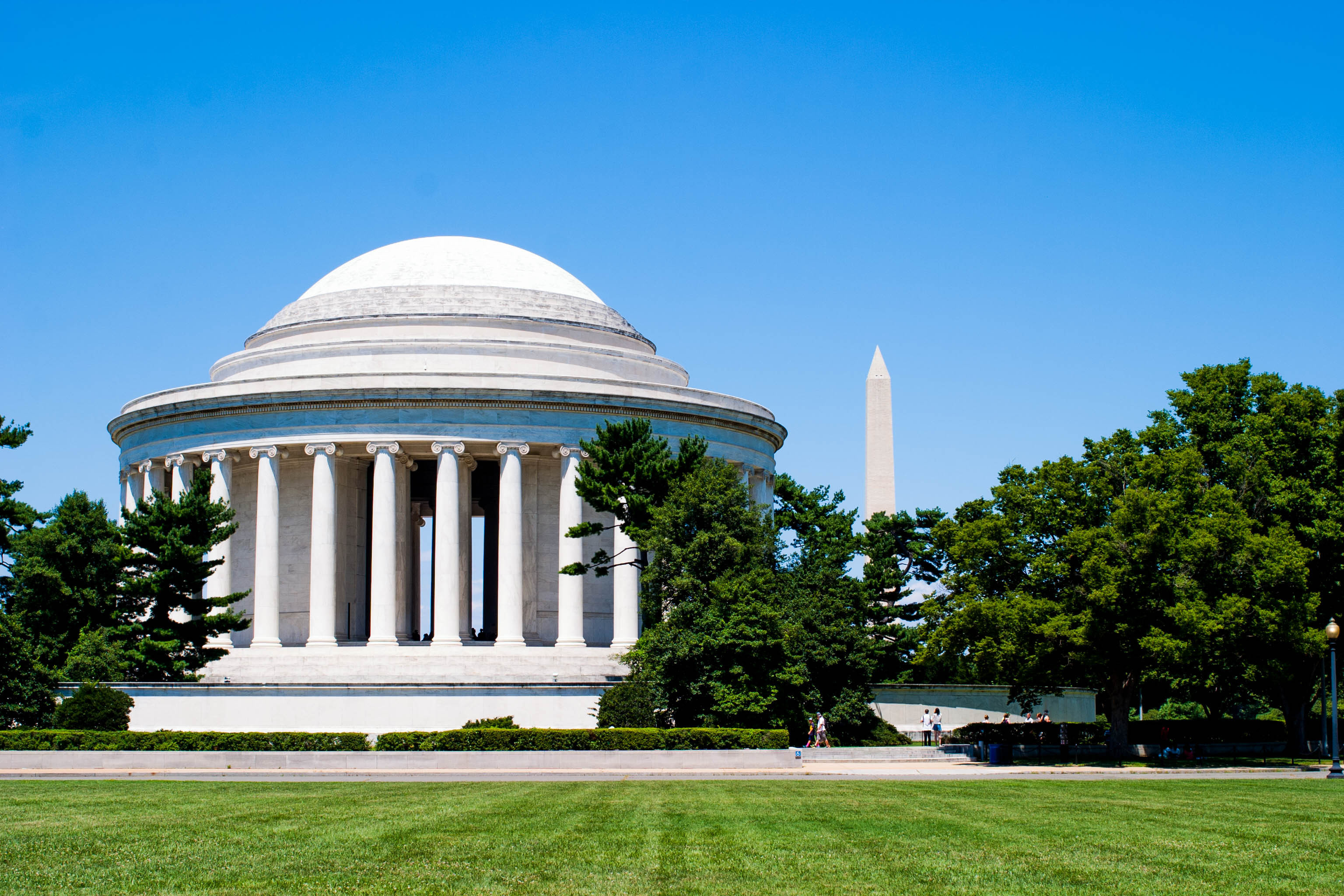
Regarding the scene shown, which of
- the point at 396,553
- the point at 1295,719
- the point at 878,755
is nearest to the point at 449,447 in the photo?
the point at 396,553

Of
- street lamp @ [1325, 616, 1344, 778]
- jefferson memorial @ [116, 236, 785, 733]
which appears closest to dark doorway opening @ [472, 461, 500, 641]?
jefferson memorial @ [116, 236, 785, 733]

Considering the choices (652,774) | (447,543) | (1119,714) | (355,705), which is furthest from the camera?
(447,543)

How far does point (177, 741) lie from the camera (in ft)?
162

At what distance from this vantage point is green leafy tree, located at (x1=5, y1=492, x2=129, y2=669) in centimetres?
6000

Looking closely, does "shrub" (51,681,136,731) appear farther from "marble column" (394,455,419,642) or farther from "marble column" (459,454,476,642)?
"marble column" (459,454,476,642)

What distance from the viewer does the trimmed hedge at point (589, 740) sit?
1907 inches

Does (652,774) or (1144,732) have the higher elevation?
(652,774)

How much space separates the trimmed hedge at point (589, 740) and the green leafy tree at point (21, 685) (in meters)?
15.4

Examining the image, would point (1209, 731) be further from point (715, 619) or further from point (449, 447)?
point (449, 447)

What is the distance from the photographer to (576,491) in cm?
5969

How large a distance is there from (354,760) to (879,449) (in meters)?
46.4

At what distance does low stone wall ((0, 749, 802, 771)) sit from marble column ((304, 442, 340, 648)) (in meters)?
18.8

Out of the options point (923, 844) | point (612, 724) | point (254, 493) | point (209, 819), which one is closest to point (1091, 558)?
point (612, 724)

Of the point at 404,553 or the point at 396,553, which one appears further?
the point at 404,553
